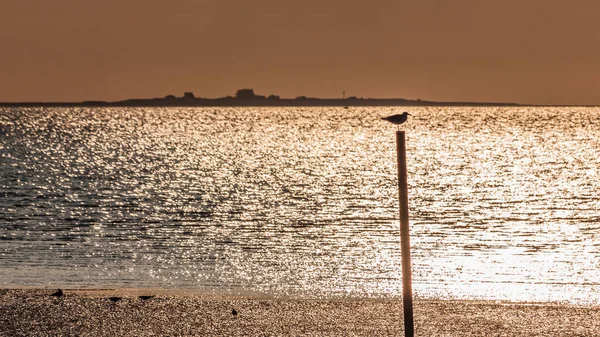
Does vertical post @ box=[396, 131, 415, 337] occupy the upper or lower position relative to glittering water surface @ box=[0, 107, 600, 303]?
upper

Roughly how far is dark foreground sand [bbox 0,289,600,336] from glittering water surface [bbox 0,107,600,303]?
416 centimetres

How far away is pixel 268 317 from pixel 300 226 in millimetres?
27685

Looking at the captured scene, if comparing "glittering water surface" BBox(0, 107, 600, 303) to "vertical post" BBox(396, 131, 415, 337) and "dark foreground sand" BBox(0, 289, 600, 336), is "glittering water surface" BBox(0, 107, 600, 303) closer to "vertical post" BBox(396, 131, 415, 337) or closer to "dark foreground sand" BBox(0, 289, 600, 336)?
"dark foreground sand" BBox(0, 289, 600, 336)

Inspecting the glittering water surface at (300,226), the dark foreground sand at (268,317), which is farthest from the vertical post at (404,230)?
the glittering water surface at (300,226)

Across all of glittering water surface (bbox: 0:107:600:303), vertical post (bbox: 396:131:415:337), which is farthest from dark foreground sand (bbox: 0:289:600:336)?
glittering water surface (bbox: 0:107:600:303)

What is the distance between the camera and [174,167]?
104562mm

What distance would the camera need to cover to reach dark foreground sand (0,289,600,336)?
20.7m

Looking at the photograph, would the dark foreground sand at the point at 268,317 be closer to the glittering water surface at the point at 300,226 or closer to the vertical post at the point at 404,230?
the vertical post at the point at 404,230

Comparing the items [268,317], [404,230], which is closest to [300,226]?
[268,317]

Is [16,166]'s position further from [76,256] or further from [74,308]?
[74,308]

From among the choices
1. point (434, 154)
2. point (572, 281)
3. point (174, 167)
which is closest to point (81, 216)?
point (572, 281)

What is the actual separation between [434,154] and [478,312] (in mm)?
118552

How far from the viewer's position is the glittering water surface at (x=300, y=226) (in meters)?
30.8

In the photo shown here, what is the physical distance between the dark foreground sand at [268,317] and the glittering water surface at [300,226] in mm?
4163
